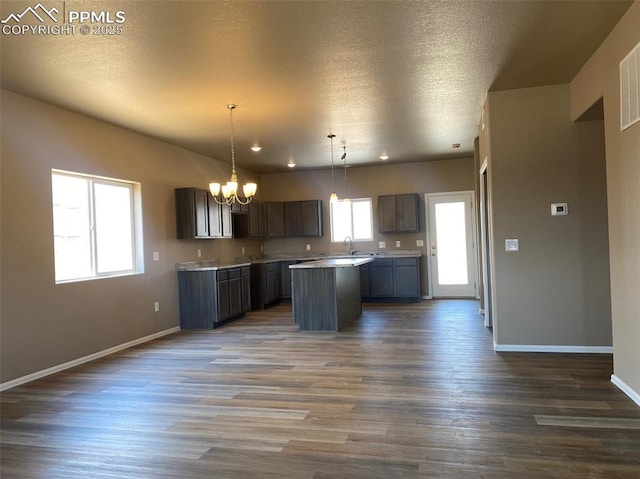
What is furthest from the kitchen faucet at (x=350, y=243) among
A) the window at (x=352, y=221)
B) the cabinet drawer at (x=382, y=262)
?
the cabinet drawer at (x=382, y=262)

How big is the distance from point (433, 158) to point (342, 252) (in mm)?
2620

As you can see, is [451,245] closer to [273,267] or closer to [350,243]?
[350,243]

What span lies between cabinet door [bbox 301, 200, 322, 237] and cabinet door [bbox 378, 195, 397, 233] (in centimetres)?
126

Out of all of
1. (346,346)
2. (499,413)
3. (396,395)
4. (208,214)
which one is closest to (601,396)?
(499,413)

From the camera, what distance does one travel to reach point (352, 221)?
9.20m

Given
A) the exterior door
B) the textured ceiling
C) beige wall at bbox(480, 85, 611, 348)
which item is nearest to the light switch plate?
beige wall at bbox(480, 85, 611, 348)

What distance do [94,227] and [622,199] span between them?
5279mm

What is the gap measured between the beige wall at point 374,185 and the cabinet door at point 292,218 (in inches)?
10.9

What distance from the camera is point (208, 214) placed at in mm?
6797

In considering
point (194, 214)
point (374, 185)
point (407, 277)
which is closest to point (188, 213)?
point (194, 214)

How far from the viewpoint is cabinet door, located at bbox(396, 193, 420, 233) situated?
8508 millimetres

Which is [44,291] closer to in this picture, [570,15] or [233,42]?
[233,42]

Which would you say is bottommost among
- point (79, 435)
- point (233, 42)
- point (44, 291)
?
point (79, 435)

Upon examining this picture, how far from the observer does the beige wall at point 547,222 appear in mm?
4355
